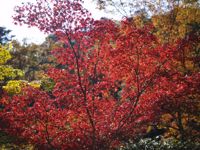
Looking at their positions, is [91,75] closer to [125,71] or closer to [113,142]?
[125,71]

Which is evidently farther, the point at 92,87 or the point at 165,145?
the point at 165,145

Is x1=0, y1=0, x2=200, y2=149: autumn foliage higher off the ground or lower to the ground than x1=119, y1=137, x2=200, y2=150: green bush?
higher

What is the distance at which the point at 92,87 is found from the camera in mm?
9039

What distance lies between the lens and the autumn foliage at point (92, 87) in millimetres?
8461

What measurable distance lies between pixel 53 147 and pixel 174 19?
942cm

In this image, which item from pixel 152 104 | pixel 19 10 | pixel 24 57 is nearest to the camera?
pixel 19 10

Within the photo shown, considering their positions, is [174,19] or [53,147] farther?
[174,19]

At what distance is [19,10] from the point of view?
27.6 ft

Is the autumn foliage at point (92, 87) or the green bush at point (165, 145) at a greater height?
the autumn foliage at point (92, 87)

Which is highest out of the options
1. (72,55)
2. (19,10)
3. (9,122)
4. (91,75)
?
(19,10)

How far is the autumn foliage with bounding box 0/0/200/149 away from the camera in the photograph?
846 cm

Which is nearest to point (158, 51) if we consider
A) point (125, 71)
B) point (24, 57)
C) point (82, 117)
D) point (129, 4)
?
point (125, 71)

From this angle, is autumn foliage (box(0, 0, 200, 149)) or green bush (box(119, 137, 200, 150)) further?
green bush (box(119, 137, 200, 150))

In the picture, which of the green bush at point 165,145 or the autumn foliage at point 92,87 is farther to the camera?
the green bush at point 165,145
